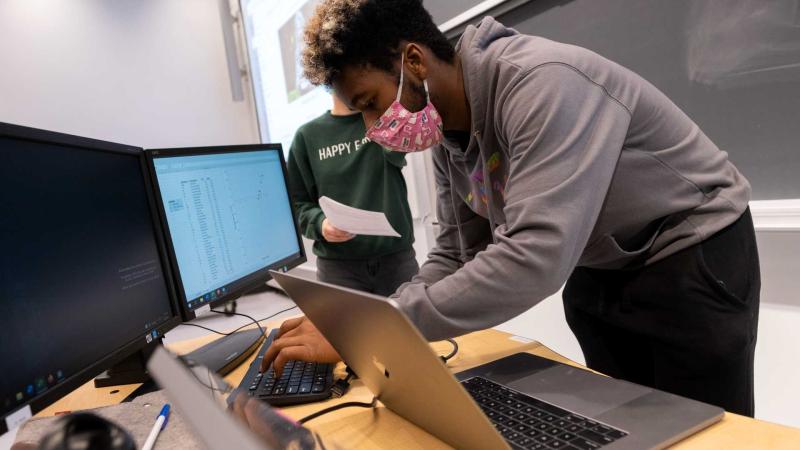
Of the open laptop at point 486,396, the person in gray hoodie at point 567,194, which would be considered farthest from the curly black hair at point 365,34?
the open laptop at point 486,396

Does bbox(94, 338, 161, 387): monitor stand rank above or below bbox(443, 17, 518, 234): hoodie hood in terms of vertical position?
below

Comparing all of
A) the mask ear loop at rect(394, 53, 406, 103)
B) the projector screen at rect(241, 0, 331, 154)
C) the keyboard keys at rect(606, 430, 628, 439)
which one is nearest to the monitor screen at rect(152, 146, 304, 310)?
the mask ear loop at rect(394, 53, 406, 103)

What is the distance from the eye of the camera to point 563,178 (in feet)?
2.37

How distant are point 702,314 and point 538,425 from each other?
462mm

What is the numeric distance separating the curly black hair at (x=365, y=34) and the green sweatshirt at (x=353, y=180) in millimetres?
710

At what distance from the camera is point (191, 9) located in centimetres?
400

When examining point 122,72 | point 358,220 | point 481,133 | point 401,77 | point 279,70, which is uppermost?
point 122,72

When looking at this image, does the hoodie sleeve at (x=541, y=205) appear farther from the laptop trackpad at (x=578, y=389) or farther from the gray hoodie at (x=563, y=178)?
the laptop trackpad at (x=578, y=389)

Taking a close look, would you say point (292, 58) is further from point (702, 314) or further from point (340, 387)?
point (702, 314)

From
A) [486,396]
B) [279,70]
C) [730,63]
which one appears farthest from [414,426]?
[279,70]

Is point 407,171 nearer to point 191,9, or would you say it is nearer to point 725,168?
point 725,168

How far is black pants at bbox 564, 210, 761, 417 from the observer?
89 centimetres

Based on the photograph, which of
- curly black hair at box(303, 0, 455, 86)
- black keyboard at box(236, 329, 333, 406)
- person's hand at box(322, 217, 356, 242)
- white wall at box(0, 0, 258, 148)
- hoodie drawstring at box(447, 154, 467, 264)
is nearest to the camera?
black keyboard at box(236, 329, 333, 406)

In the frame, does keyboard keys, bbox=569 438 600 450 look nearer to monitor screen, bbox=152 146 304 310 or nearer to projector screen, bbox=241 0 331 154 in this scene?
monitor screen, bbox=152 146 304 310
